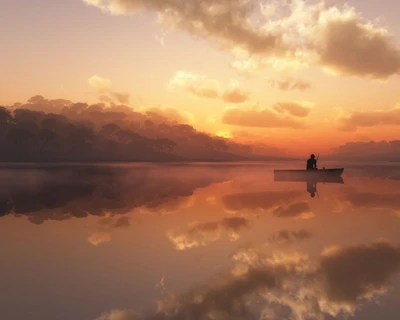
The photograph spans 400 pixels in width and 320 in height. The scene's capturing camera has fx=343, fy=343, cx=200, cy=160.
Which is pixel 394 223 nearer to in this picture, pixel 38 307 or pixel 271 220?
pixel 271 220

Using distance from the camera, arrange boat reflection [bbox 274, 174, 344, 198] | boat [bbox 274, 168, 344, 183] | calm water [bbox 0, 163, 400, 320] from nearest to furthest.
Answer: calm water [bbox 0, 163, 400, 320], boat reflection [bbox 274, 174, 344, 198], boat [bbox 274, 168, 344, 183]

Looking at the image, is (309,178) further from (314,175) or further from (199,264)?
(199,264)

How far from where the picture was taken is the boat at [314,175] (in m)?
53.4

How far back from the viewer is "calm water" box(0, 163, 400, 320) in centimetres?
861

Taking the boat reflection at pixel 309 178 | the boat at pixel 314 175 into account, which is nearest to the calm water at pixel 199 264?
the boat reflection at pixel 309 178

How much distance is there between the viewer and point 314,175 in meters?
54.2

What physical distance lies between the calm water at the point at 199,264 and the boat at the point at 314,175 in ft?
104

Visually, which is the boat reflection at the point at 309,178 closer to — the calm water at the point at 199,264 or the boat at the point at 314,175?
the boat at the point at 314,175

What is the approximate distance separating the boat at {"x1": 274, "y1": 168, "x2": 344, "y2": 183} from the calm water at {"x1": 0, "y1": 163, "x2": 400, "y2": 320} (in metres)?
31.6

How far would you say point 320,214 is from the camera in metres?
21.7

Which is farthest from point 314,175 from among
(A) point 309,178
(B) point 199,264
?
(B) point 199,264

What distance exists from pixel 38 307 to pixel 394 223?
17.9m

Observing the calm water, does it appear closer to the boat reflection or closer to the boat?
the boat reflection

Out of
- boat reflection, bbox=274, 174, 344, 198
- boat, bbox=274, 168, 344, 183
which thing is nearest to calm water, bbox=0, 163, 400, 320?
boat reflection, bbox=274, 174, 344, 198
